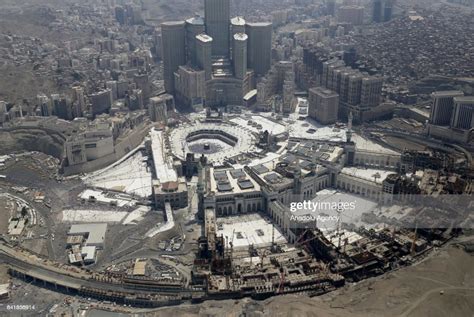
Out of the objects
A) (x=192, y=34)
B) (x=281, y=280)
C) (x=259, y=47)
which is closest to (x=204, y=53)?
(x=192, y=34)

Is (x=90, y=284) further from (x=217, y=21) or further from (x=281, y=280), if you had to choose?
(x=217, y=21)

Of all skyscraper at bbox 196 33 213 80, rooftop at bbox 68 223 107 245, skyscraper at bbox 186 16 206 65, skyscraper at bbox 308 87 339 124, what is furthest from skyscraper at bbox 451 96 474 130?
rooftop at bbox 68 223 107 245

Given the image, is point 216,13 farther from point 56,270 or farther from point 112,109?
point 56,270

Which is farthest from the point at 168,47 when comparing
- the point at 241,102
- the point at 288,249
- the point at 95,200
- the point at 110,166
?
the point at 288,249

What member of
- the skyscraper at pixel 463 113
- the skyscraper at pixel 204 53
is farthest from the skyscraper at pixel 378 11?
the skyscraper at pixel 463 113

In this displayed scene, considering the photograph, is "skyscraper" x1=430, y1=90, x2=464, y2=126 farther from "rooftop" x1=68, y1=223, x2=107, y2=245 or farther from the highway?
"rooftop" x1=68, y1=223, x2=107, y2=245

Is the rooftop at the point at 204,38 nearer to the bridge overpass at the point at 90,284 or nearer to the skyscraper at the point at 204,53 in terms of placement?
the skyscraper at the point at 204,53
